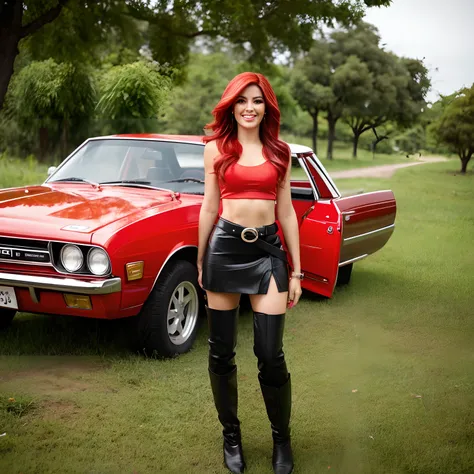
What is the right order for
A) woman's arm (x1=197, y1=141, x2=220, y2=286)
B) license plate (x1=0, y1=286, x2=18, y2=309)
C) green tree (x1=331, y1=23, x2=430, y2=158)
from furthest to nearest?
green tree (x1=331, y1=23, x2=430, y2=158) < license plate (x1=0, y1=286, x2=18, y2=309) < woman's arm (x1=197, y1=141, x2=220, y2=286)

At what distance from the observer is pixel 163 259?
4.82m

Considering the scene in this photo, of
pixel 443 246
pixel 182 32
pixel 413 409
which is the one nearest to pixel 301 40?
pixel 182 32

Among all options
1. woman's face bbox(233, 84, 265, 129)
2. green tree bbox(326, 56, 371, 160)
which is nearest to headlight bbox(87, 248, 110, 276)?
woman's face bbox(233, 84, 265, 129)

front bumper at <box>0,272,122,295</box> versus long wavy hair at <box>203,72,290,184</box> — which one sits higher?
long wavy hair at <box>203,72,290,184</box>

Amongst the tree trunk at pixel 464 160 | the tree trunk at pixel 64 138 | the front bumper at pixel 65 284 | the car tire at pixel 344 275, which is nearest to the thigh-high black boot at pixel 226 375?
the front bumper at pixel 65 284

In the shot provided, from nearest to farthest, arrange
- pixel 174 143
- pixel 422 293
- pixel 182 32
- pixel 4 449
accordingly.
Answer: pixel 4 449 < pixel 174 143 < pixel 422 293 < pixel 182 32

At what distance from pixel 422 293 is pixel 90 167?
375 centimetres

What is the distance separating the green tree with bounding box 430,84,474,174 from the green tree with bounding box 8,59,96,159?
12853mm

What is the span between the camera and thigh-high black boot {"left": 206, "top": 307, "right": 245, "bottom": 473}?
3.33 metres

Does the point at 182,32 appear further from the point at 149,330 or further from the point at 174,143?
the point at 149,330

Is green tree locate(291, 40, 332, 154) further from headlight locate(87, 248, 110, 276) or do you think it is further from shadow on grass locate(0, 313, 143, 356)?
headlight locate(87, 248, 110, 276)

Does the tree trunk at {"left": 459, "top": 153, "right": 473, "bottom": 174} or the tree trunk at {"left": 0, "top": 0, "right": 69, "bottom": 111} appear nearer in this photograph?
the tree trunk at {"left": 459, "top": 153, "right": 473, "bottom": 174}

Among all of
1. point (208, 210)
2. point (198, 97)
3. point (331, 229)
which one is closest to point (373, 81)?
point (198, 97)

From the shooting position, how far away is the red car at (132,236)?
14.7 feet
